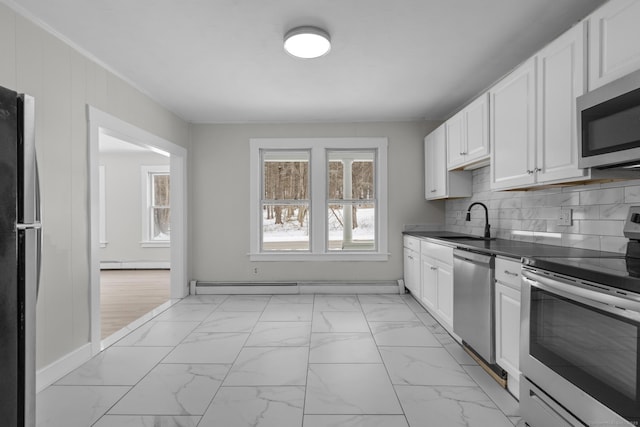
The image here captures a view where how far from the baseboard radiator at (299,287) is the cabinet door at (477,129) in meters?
2.21

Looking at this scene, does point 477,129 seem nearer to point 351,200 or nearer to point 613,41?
point 613,41

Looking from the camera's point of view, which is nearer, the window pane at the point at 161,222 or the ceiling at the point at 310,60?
the ceiling at the point at 310,60

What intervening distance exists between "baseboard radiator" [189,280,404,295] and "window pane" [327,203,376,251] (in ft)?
1.81

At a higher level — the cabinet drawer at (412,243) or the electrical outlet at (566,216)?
the electrical outlet at (566,216)

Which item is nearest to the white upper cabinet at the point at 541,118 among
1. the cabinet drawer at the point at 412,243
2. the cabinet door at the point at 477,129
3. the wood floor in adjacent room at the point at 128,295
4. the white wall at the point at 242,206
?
the cabinet door at the point at 477,129

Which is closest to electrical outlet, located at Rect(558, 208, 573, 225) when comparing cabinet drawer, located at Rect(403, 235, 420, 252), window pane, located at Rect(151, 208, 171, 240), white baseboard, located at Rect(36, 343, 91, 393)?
cabinet drawer, located at Rect(403, 235, 420, 252)

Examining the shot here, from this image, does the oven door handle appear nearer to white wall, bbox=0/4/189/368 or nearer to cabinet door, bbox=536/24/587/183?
cabinet door, bbox=536/24/587/183

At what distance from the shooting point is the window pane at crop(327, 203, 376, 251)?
509cm

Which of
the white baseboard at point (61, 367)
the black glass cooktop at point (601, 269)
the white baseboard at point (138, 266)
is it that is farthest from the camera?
the white baseboard at point (138, 266)

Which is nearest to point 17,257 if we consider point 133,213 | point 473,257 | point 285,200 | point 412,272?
point 473,257

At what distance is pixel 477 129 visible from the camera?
321 cm

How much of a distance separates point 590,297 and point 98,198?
3398 mm

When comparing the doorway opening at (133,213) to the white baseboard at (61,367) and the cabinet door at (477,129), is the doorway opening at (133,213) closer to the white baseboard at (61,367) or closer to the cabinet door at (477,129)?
the white baseboard at (61,367)

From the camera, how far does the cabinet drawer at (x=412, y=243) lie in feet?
13.7
